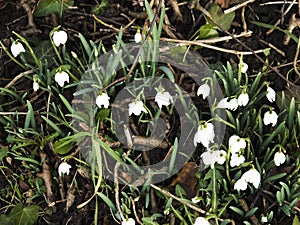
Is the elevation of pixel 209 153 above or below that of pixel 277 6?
below

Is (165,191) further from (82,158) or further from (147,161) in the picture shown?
(82,158)

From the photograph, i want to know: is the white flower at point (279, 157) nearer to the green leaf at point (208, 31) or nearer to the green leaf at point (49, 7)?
the green leaf at point (208, 31)

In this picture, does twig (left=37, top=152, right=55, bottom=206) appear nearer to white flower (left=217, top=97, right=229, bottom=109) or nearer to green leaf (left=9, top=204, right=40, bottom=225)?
green leaf (left=9, top=204, right=40, bottom=225)

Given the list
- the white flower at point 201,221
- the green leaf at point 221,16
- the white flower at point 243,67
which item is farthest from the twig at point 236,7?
the white flower at point 201,221

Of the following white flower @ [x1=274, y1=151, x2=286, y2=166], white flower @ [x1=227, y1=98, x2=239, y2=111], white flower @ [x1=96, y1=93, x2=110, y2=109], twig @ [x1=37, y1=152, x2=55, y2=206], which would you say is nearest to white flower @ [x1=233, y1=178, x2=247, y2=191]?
white flower @ [x1=274, y1=151, x2=286, y2=166]

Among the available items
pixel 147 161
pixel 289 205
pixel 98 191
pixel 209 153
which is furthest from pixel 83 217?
pixel 289 205

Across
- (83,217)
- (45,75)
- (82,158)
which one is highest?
(45,75)

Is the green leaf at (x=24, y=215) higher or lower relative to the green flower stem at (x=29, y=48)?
lower
